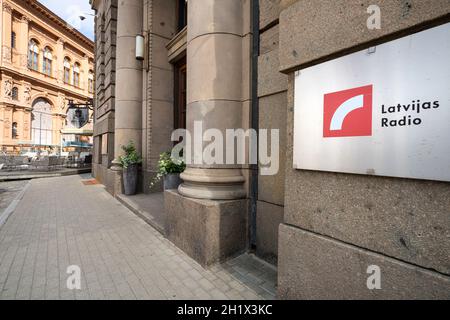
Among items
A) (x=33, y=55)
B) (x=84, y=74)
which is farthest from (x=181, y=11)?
Result: (x=84, y=74)

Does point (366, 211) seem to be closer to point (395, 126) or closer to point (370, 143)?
point (370, 143)

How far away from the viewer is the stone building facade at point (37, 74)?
3069 cm

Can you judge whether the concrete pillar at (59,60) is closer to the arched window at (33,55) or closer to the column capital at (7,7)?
the arched window at (33,55)

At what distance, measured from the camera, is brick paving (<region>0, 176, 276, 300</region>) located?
112 inches

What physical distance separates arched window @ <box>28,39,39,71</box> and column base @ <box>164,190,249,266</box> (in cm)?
4340

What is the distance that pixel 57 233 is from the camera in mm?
4824

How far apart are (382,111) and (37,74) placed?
46005 mm

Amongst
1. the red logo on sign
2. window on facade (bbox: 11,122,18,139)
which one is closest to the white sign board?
the red logo on sign

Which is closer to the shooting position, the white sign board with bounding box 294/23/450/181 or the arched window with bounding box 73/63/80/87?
the white sign board with bounding box 294/23/450/181

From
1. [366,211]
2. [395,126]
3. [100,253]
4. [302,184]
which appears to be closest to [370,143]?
[395,126]

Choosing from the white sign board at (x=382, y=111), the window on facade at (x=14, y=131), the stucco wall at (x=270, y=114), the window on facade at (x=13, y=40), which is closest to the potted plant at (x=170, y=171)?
the stucco wall at (x=270, y=114)

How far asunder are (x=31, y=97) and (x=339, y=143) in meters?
44.3
